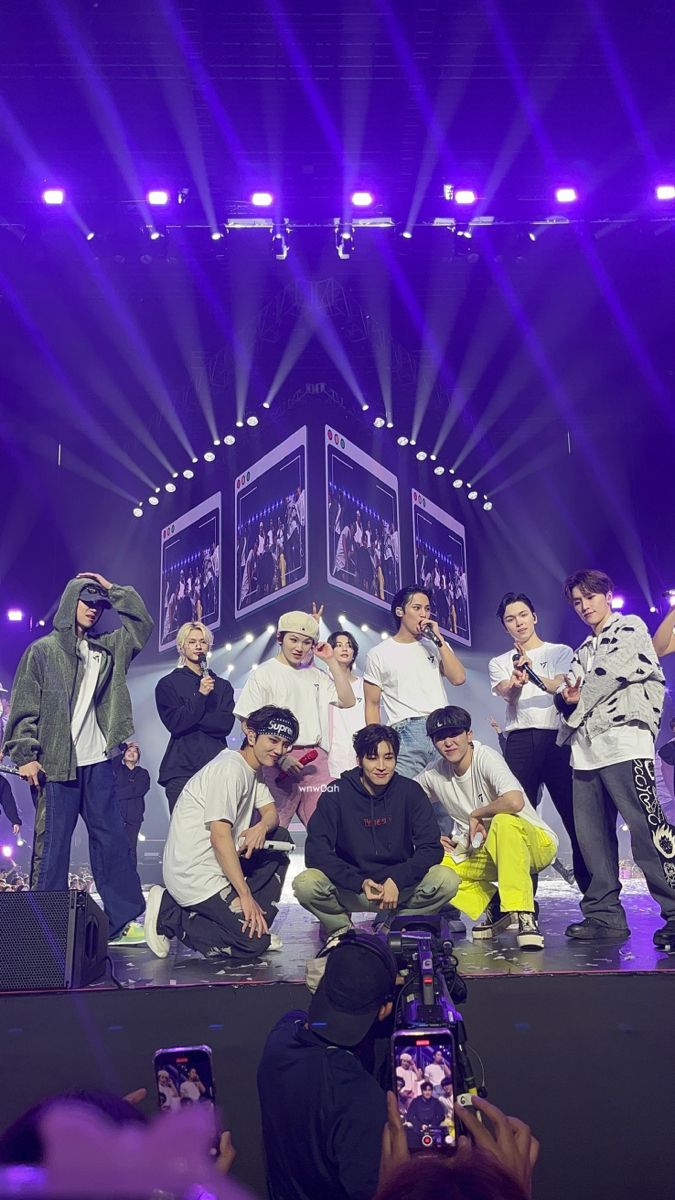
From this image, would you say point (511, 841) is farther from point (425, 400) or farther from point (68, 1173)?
point (425, 400)

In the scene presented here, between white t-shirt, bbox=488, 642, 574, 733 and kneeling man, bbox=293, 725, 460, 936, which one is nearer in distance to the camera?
kneeling man, bbox=293, 725, 460, 936

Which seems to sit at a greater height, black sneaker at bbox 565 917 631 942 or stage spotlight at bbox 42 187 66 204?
stage spotlight at bbox 42 187 66 204

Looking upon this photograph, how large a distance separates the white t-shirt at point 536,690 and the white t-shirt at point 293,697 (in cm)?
87

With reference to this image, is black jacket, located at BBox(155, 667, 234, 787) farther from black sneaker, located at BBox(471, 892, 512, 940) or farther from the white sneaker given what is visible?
black sneaker, located at BBox(471, 892, 512, 940)

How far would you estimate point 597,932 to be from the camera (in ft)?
11.6

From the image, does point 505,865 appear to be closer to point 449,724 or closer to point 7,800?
point 449,724

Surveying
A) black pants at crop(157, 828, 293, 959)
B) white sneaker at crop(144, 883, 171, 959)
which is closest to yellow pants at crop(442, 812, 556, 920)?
black pants at crop(157, 828, 293, 959)

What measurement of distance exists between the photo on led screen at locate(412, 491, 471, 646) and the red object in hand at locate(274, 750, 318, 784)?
14.8 feet

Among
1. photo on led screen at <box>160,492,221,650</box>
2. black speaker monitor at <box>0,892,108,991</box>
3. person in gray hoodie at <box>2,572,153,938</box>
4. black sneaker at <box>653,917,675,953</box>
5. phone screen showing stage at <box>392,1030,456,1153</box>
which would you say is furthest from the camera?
photo on led screen at <box>160,492,221,650</box>

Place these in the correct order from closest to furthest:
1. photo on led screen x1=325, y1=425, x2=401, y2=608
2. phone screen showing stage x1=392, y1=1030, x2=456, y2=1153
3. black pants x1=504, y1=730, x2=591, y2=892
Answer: phone screen showing stage x1=392, y1=1030, x2=456, y2=1153 → black pants x1=504, y1=730, x2=591, y2=892 → photo on led screen x1=325, y1=425, x2=401, y2=608

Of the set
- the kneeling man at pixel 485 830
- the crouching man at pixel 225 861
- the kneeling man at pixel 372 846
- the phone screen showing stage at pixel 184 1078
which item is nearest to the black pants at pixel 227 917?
the crouching man at pixel 225 861

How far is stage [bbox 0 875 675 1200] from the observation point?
269 centimetres

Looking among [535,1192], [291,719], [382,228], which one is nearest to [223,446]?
[382,228]

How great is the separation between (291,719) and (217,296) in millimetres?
5369
